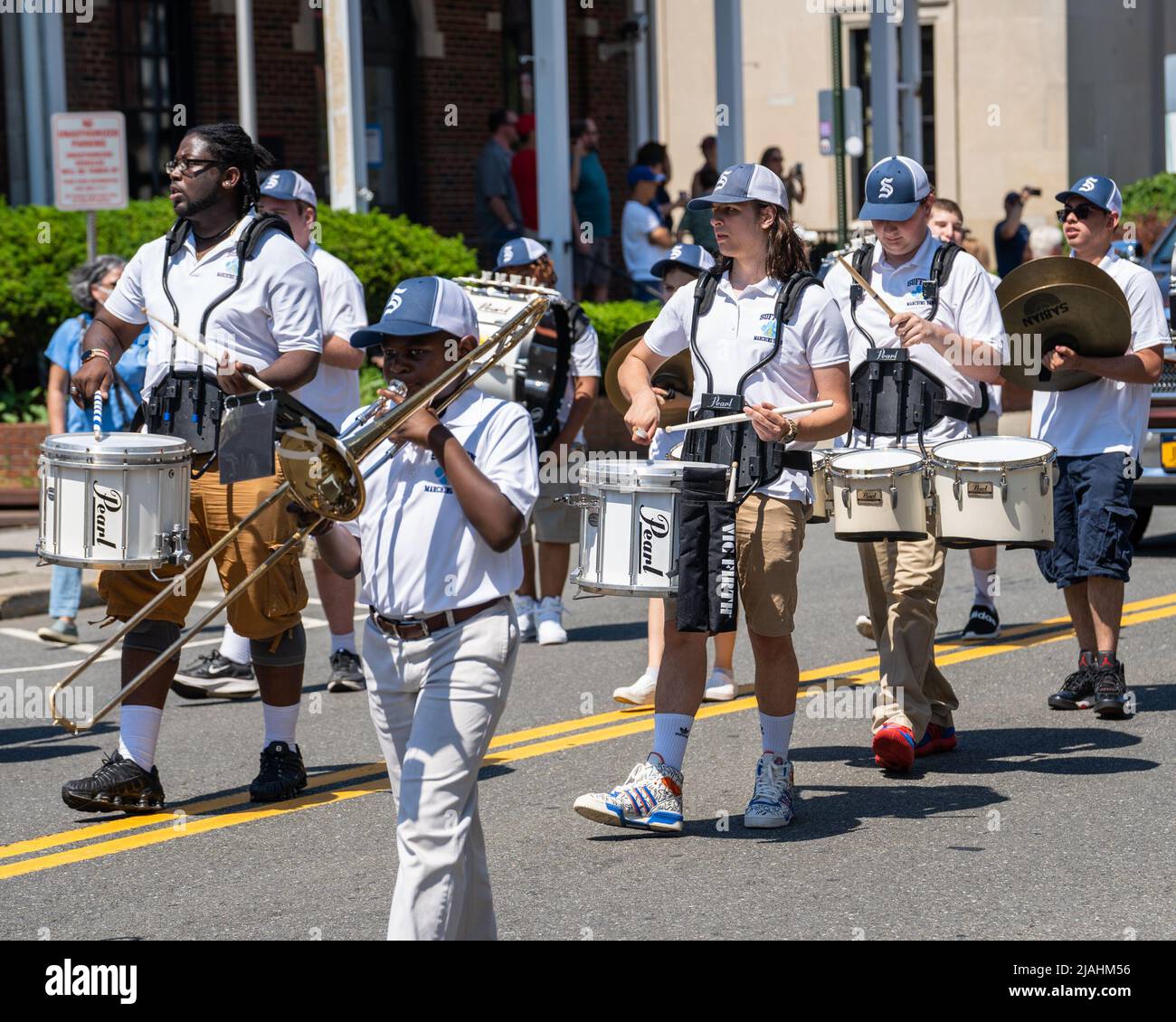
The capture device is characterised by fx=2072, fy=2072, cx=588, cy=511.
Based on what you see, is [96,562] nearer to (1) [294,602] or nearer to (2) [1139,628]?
(1) [294,602]

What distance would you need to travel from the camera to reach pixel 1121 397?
28.3 ft

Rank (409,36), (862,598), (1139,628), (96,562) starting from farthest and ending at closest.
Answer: (409,36), (862,598), (1139,628), (96,562)

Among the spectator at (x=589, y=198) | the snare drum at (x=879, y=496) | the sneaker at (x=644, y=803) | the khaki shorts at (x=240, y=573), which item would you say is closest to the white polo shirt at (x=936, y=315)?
the snare drum at (x=879, y=496)

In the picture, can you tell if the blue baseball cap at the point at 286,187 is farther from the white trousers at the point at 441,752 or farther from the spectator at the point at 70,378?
the white trousers at the point at 441,752

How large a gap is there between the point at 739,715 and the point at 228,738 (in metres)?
2.16

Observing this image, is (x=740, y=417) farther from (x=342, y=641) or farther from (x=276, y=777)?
(x=342, y=641)

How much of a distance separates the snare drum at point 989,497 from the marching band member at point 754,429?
0.64 m

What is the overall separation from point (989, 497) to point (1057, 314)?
52.1 inches

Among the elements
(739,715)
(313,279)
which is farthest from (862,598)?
(313,279)

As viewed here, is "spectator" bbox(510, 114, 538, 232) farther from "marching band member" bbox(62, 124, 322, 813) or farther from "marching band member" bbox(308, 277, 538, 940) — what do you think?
"marching band member" bbox(308, 277, 538, 940)

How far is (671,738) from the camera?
6914mm

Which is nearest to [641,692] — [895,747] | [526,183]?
[895,747]

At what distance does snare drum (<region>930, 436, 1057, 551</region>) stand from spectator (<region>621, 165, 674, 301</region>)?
1395cm
